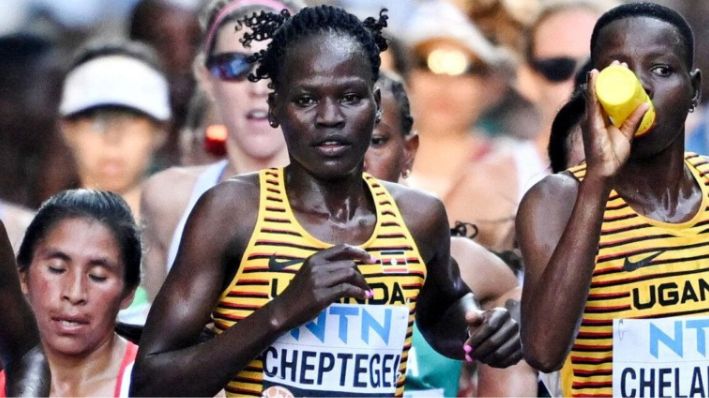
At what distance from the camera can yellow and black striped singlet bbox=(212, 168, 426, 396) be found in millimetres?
4227

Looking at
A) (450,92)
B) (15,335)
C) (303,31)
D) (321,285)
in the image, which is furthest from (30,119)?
(321,285)

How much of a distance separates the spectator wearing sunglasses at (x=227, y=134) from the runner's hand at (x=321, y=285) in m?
2.58

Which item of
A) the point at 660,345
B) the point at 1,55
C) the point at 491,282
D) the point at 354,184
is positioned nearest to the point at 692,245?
the point at 660,345

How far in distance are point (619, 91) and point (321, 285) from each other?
856 millimetres

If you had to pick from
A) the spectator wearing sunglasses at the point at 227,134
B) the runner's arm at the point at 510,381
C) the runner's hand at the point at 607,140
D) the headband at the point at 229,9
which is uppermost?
the headband at the point at 229,9

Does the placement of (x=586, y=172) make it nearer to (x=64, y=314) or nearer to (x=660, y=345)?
(x=660, y=345)

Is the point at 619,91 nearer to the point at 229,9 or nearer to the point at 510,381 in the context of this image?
the point at 510,381

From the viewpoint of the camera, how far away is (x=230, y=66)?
22.4ft

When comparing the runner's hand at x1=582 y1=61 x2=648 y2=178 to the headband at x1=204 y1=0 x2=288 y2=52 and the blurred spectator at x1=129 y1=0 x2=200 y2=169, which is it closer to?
the headband at x1=204 y1=0 x2=288 y2=52

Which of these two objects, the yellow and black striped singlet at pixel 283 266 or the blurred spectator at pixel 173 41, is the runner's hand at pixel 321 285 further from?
the blurred spectator at pixel 173 41

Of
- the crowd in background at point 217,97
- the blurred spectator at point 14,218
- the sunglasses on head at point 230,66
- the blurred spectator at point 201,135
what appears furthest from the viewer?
the blurred spectator at point 201,135

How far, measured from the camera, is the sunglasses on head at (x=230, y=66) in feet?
22.3

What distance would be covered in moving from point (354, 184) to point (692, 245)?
901 millimetres

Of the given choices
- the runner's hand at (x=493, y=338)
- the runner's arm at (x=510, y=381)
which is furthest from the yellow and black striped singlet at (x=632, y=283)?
the runner's arm at (x=510, y=381)
